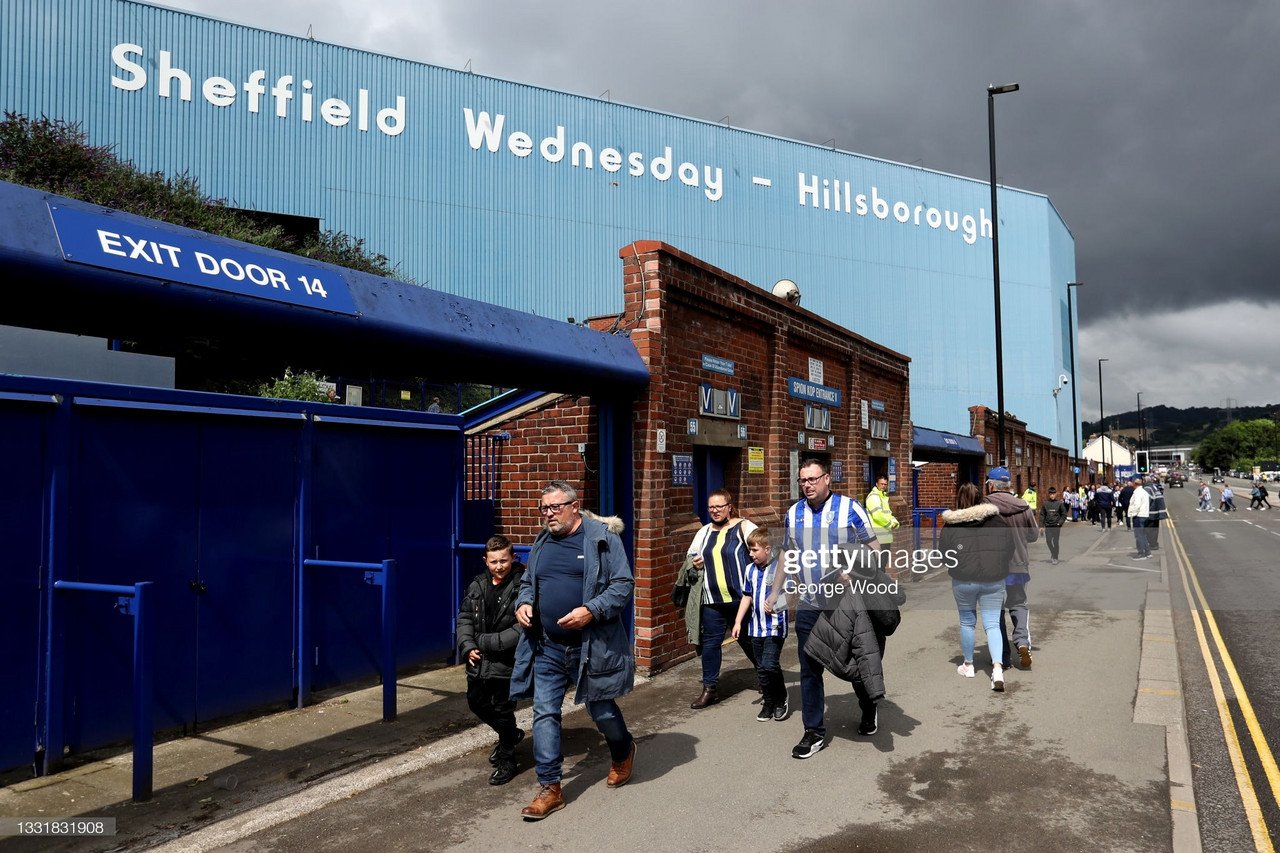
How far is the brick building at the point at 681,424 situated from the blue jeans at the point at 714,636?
1156 millimetres

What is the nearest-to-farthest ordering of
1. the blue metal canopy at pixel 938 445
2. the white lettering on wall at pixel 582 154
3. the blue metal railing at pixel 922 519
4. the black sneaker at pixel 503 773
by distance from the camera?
the black sneaker at pixel 503 773, the blue metal railing at pixel 922 519, the blue metal canopy at pixel 938 445, the white lettering on wall at pixel 582 154

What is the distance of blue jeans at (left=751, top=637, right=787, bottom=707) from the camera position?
649 cm

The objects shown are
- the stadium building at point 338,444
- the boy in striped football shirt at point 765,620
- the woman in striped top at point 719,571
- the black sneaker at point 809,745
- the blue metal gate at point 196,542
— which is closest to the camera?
the stadium building at point 338,444

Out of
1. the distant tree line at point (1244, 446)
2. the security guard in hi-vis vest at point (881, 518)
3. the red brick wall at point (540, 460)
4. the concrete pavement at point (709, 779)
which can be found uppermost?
the distant tree line at point (1244, 446)

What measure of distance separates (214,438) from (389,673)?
7.36ft

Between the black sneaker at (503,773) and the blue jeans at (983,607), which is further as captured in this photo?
the blue jeans at (983,607)

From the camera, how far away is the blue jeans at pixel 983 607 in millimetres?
7387

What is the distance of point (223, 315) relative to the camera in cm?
484

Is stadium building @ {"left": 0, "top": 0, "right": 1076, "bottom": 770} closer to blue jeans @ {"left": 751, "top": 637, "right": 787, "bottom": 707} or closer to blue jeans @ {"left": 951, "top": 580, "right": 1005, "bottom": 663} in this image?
blue jeans @ {"left": 751, "top": 637, "right": 787, "bottom": 707}

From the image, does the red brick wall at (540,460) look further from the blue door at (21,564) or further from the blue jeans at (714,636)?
the blue door at (21,564)

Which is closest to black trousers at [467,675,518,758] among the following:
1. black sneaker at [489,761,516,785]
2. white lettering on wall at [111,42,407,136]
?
black sneaker at [489,761,516,785]

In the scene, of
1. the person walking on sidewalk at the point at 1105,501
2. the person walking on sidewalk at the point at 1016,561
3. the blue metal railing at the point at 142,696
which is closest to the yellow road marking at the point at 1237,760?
the person walking on sidewalk at the point at 1016,561

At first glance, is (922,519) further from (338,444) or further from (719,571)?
(338,444)

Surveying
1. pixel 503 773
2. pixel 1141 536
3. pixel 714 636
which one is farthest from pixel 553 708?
pixel 1141 536
